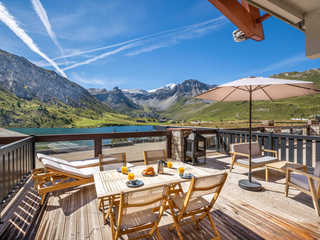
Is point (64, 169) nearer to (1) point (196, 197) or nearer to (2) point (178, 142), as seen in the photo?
(1) point (196, 197)

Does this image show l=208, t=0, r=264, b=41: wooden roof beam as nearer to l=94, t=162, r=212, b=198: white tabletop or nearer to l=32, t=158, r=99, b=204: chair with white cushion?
l=94, t=162, r=212, b=198: white tabletop

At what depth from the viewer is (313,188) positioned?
2.63m

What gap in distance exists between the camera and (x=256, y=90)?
4.38m

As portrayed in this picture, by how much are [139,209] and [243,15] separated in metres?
3.28

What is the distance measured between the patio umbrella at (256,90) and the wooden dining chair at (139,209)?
2.46 meters

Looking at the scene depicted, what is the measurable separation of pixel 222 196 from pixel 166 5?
11035 mm

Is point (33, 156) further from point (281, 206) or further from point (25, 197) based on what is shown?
point (281, 206)

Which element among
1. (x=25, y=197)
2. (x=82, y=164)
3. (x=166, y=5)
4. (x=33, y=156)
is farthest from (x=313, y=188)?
(x=166, y=5)

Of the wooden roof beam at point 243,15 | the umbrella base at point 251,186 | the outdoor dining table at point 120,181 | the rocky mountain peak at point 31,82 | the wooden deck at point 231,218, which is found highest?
the rocky mountain peak at point 31,82

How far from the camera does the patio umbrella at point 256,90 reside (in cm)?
317

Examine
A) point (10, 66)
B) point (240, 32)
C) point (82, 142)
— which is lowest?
point (82, 142)

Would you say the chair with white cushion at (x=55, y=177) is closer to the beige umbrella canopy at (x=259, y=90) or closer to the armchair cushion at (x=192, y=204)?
the armchair cushion at (x=192, y=204)

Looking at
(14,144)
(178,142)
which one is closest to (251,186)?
(178,142)

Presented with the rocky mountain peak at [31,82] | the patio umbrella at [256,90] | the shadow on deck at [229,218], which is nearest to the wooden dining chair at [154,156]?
the shadow on deck at [229,218]
